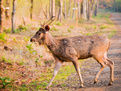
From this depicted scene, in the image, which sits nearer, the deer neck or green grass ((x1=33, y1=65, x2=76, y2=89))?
the deer neck

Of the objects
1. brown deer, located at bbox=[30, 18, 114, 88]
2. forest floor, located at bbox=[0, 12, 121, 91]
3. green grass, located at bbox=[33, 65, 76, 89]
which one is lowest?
green grass, located at bbox=[33, 65, 76, 89]

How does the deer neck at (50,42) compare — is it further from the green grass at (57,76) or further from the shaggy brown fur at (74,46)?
the green grass at (57,76)

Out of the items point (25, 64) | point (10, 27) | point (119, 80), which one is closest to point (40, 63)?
point (25, 64)

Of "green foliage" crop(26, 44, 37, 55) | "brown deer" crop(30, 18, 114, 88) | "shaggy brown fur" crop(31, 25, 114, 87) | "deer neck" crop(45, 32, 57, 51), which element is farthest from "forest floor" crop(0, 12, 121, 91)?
"deer neck" crop(45, 32, 57, 51)

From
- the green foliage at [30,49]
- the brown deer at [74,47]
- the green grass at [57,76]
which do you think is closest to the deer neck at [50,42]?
the brown deer at [74,47]

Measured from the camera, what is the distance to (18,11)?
24.6 metres

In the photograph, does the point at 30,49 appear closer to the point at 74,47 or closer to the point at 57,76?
the point at 57,76

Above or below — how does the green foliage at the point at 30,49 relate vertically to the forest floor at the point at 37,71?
above

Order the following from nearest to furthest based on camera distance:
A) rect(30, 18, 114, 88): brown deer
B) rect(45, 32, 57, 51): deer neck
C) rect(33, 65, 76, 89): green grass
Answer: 1. rect(30, 18, 114, 88): brown deer
2. rect(45, 32, 57, 51): deer neck
3. rect(33, 65, 76, 89): green grass

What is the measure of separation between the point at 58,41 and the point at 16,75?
2.59m

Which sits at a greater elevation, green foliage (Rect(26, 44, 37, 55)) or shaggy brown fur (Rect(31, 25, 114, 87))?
shaggy brown fur (Rect(31, 25, 114, 87))

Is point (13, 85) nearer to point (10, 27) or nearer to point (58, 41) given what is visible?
point (58, 41)

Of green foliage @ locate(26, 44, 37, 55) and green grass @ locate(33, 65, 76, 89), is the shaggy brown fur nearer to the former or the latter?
green grass @ locate(33, 65, 76, 89)

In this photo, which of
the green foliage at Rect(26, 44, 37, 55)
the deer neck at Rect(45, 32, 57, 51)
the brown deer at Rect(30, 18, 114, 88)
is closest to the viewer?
the brown deer at Rect(30, 18, 114, 88)
